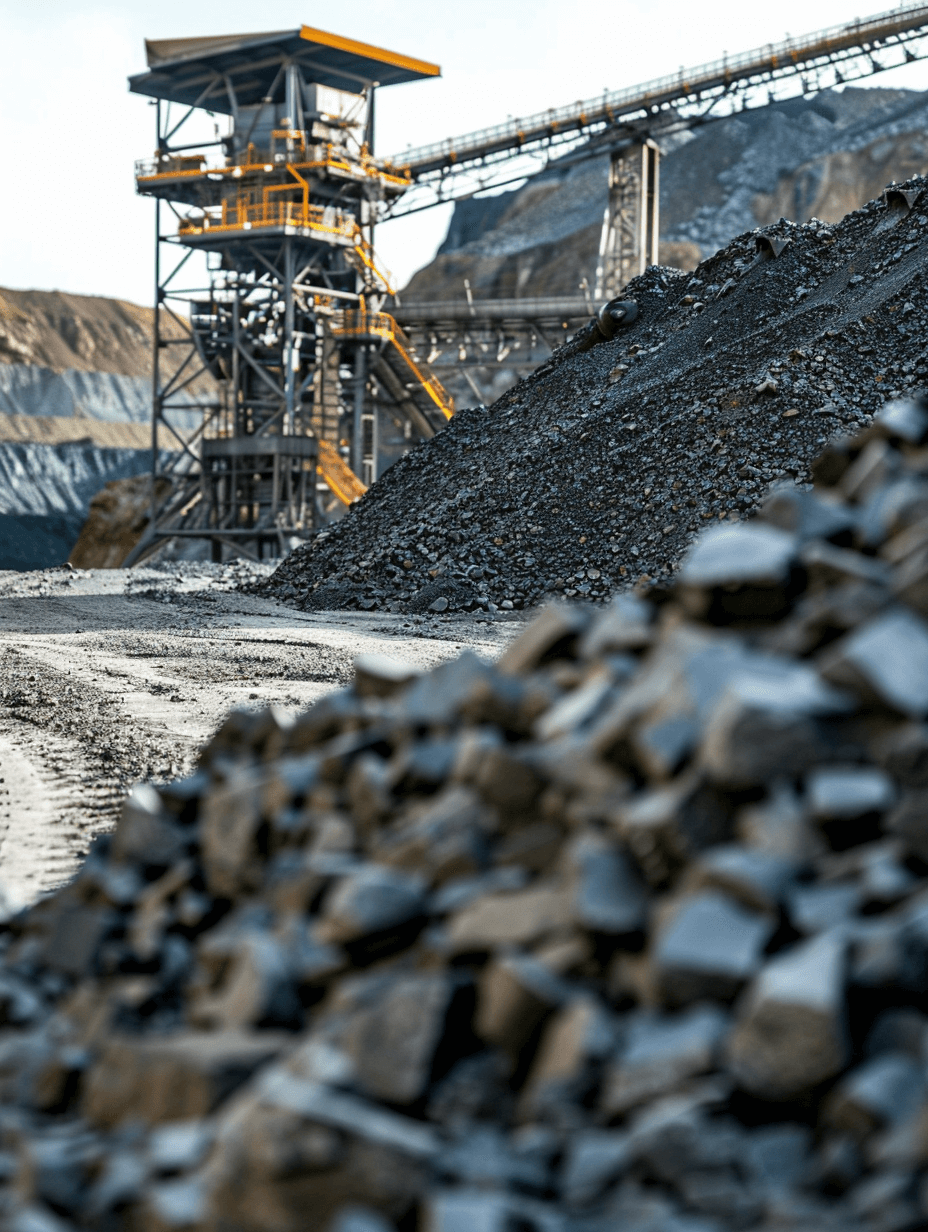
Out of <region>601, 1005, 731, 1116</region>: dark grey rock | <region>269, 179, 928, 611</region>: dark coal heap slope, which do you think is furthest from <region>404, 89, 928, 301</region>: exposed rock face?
<region>601, 1005, 731, 1116</region>: dark grey rock

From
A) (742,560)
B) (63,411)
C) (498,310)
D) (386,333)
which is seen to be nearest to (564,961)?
(742,560)

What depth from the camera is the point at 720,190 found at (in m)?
54.6

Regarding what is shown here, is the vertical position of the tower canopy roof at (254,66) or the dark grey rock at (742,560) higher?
the tower canopy roof at (254,66)

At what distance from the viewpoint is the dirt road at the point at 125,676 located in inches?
226

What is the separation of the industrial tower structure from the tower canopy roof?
0.13 feet

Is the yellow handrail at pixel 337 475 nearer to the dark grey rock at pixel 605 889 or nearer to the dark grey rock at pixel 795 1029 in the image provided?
the dark grey rock at pixel 605 889

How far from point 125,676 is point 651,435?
7583mm

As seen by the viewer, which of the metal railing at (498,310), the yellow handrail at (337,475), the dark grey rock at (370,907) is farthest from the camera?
the metal railing at (498,310)

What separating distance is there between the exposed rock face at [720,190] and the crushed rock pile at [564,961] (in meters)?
47.5

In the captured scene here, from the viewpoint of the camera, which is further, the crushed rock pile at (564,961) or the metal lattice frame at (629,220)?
the metal lattice frame at (629,220)

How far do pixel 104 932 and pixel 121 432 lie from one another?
170ft

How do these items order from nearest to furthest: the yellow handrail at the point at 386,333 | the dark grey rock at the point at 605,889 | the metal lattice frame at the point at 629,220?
1. the dark grey rock at the point at 605,889
2. the yellow handrail at the point at 386,333
3. the metal lattice frame at the point at 629,220

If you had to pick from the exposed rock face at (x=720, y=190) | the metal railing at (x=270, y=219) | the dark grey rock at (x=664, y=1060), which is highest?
the exposed rock face at (x=720, y=190)

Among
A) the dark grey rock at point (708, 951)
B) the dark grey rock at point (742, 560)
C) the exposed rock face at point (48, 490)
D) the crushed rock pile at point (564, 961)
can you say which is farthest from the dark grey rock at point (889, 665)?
the exposed rock face at point (48, 490)
